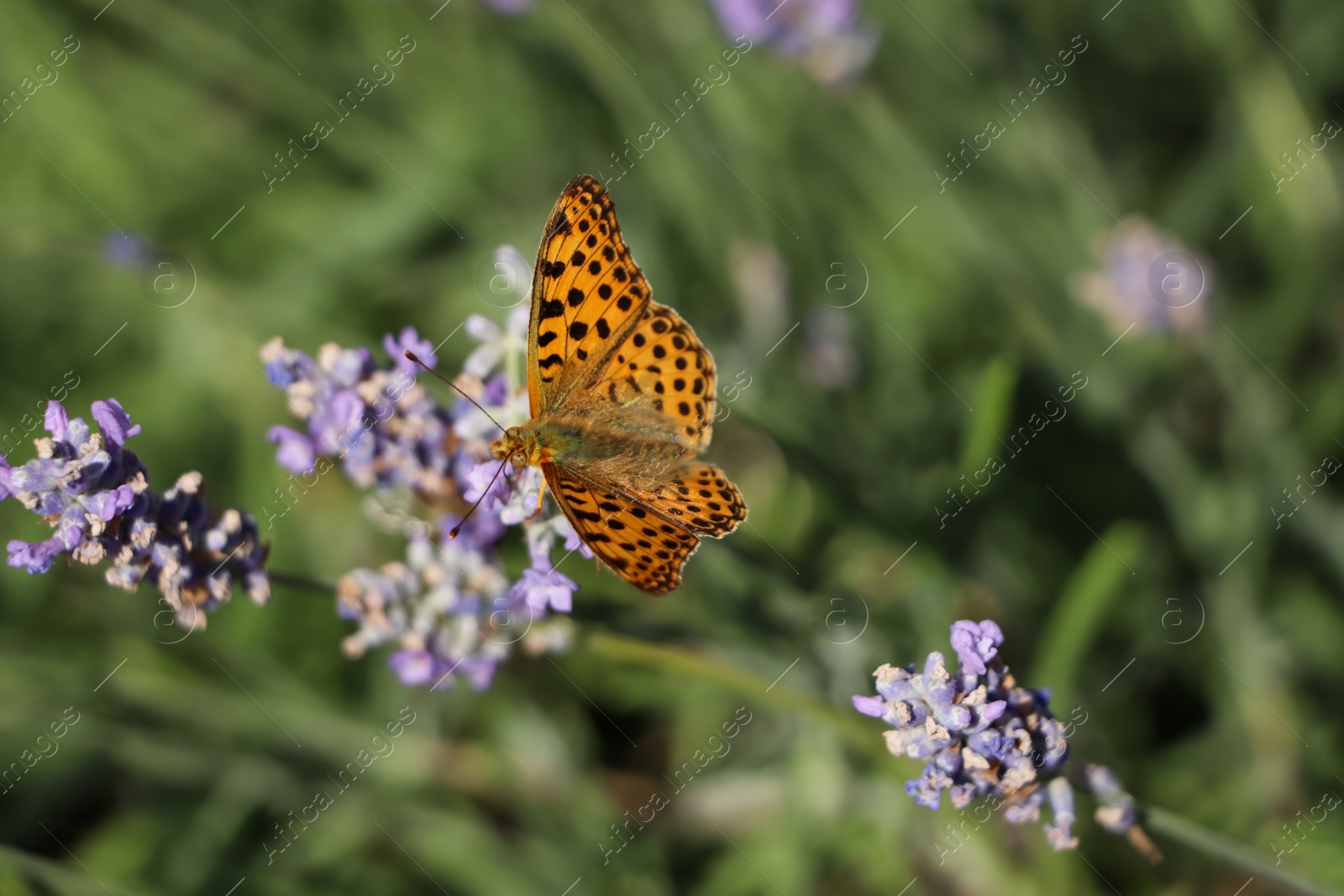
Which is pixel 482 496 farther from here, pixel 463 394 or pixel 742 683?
pixel 742 683

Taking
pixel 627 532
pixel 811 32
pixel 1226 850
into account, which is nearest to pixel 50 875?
pixel 627 532

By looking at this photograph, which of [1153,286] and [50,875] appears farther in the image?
[1153,286]

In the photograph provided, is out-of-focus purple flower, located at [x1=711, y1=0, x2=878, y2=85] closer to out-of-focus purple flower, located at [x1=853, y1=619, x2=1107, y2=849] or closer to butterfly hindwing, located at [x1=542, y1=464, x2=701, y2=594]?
butterfly hindwing, located at [x1=542, y1=464, x2=701, y2=594]

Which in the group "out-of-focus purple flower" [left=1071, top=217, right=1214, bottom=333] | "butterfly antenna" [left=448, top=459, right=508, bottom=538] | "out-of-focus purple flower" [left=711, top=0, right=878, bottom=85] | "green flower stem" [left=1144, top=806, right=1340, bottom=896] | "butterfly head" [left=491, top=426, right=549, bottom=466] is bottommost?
"green flower stem" [left=1144, top=806, right=1340, bottom=896]

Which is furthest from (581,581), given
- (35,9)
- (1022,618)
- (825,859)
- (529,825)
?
(35,9)

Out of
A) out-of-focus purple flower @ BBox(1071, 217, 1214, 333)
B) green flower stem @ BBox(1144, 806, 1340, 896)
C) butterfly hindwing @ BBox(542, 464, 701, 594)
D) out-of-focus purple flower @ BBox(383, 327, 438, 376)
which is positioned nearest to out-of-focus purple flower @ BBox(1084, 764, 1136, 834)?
green flower stem @ BBox(1144, 806, 1340, 896)

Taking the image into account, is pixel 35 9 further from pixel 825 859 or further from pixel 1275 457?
pixel 1275 457
